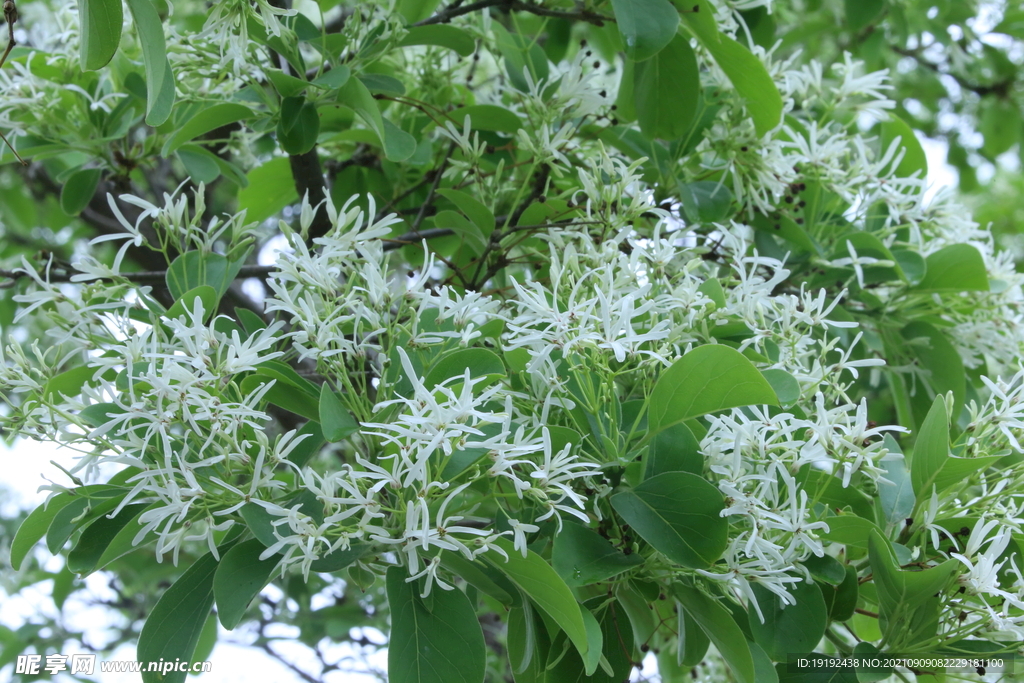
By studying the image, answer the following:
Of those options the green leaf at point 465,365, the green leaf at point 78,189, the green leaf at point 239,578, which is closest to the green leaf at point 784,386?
the green leaf at point 465,365

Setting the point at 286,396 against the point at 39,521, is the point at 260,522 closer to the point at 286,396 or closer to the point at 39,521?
the point at 286,396

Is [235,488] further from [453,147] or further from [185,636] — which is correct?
[453,147]

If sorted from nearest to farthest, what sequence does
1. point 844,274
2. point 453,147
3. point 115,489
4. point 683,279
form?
point 115,489
point 683,279
point 844,274
point 453,147

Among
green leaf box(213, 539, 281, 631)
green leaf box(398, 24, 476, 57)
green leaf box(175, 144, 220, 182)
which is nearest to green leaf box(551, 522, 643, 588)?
green leaf box(213, 539, 281, 631)

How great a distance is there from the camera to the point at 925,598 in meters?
1.05

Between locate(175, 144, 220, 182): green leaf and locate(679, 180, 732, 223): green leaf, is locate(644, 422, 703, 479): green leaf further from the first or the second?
locate(175, 144, 220, 182): green leaf

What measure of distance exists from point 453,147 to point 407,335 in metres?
0.75

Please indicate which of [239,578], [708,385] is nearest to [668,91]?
[708,385]

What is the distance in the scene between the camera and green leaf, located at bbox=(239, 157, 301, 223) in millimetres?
1706

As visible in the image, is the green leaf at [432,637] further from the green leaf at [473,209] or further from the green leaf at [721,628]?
the green leaf at [473,209]

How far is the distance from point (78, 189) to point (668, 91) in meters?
1.15

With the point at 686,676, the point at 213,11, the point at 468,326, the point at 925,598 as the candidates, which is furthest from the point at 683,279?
the point at 686,676

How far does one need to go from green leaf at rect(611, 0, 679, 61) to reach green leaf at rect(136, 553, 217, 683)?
0.95 m

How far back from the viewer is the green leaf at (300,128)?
4.42ft
